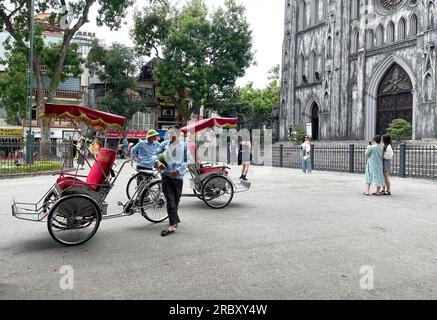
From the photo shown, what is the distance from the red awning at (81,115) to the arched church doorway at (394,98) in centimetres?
2539

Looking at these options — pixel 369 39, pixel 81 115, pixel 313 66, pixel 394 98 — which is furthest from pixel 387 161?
pixel 313 66

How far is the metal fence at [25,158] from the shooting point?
1772cm

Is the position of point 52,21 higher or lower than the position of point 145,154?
higher

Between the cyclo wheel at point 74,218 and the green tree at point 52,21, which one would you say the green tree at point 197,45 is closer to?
the green tree at point 52,21

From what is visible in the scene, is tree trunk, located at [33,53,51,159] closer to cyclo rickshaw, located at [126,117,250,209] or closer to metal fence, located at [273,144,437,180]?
metal fence, located at [273,144,437,180]

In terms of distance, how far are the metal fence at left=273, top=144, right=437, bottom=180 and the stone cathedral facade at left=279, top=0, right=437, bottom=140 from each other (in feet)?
9.73

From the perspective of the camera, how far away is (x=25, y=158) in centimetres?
2023

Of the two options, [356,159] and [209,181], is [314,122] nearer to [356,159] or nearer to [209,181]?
[356,159]

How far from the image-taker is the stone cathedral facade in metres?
26.0

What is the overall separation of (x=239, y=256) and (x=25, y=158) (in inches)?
700


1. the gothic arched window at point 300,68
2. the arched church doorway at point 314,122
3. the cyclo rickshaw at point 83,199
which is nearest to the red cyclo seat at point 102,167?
the cyclo rickshaw at point 83,199

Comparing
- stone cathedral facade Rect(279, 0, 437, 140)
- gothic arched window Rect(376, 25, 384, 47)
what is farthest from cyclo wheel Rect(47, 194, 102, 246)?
gothic arched window Rect(376, 25, 384, 47)

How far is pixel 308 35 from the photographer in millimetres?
36500

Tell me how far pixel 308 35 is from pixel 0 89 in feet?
80.4
